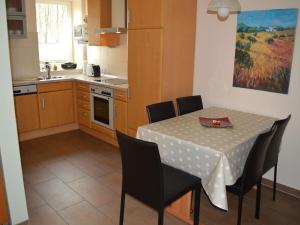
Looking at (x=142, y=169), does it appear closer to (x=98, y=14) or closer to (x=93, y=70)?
(x=98, y=14)

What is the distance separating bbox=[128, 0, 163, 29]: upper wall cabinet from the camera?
297cm

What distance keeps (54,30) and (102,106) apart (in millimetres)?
1963

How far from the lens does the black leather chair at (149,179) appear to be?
1.76 m

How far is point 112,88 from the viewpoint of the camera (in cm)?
388

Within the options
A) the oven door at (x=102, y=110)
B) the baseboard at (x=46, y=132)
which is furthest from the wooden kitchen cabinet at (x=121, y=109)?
the baseboard at (x=46, y=132)

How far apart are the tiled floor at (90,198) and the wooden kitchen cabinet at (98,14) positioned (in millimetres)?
1917

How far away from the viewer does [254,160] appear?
204cm

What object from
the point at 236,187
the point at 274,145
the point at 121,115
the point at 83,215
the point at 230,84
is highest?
the point at 230,84

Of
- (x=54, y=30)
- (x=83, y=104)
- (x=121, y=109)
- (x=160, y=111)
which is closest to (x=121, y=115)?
(x=121, y=109)

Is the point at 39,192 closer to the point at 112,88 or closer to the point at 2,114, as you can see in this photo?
the point at 2,114

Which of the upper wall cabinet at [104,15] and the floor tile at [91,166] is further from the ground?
the upper wall cabinet at [104,15]

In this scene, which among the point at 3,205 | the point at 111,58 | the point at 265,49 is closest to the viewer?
the point at 3,205

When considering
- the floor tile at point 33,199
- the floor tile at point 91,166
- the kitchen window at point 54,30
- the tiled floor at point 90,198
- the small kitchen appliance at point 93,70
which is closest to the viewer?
the tiled floor at point 90,198

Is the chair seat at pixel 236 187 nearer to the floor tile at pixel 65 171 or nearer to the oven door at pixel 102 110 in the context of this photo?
the floor tile at pixel 65 171
